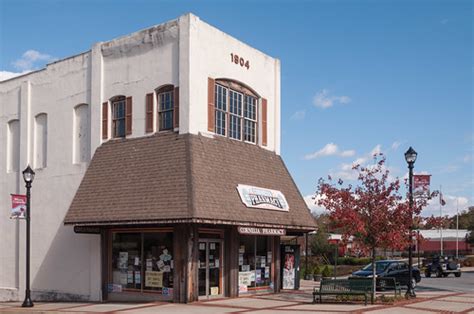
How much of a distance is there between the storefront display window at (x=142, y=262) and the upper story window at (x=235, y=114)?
15.2 feet

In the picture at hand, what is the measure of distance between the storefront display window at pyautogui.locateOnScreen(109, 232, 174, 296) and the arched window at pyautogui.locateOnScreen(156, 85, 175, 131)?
3910 millimetres

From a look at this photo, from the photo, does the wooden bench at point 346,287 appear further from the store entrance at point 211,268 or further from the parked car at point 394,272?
the parked car at point 394,272

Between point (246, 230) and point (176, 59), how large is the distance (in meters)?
6.48

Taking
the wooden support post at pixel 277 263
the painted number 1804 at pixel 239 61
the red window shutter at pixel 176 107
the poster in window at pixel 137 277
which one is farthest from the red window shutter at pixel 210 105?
the wooden support post at pixel 277 263

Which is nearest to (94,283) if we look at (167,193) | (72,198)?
(72,198)

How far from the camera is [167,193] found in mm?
20359

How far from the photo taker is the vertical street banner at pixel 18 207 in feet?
73.0

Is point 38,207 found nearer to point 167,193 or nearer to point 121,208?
point 121,208

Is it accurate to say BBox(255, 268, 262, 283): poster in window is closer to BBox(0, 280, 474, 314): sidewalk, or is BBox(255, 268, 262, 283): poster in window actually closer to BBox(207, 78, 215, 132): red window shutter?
BBox(0, 280, 474, 314): sidewalk

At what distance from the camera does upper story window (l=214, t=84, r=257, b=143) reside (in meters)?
23.0

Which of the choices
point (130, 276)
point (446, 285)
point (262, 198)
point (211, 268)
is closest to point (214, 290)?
point (211, 268)

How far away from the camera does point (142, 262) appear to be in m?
21.9

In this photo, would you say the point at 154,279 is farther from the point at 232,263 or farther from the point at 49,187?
the point at 49,187

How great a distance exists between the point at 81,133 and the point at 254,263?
343 inches
